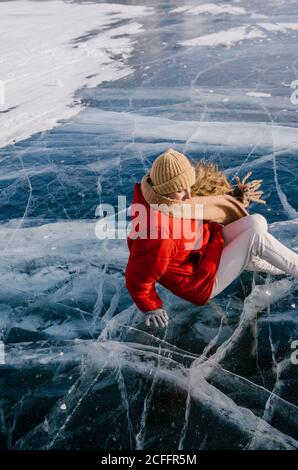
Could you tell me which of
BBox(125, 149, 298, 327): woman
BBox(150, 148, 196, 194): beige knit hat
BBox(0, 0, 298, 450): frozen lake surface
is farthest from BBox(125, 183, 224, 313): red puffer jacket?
BBox(0, 0, 298, 450): frozen lake surface

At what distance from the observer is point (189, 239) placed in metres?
2.60

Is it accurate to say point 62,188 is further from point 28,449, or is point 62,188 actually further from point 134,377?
point 28,449

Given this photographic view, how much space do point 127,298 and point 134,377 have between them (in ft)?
2.17

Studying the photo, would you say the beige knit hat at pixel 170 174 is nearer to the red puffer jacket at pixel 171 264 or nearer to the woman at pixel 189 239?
the woman at pixel 189 239

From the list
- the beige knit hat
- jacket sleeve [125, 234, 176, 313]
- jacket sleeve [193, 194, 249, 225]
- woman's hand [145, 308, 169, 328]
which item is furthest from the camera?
jacket sleeve [193, 194, 249, 225]

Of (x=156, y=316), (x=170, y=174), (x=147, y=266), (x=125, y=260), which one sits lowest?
(x=125, y=260)

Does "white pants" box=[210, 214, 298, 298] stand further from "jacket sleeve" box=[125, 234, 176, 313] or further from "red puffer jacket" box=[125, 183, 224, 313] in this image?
"jacket sleeve" box=[125, 234, 176, 313]

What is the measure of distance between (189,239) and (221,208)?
371mm

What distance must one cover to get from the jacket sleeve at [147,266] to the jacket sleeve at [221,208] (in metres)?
0.39

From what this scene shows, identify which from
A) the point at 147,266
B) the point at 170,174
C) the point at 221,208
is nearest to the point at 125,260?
the point at 221,208

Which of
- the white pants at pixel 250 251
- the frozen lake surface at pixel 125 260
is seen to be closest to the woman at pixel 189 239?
the white pants at pixel 250 251

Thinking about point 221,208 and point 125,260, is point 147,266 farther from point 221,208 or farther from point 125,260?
point 125,260

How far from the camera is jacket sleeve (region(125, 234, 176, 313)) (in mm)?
2400
